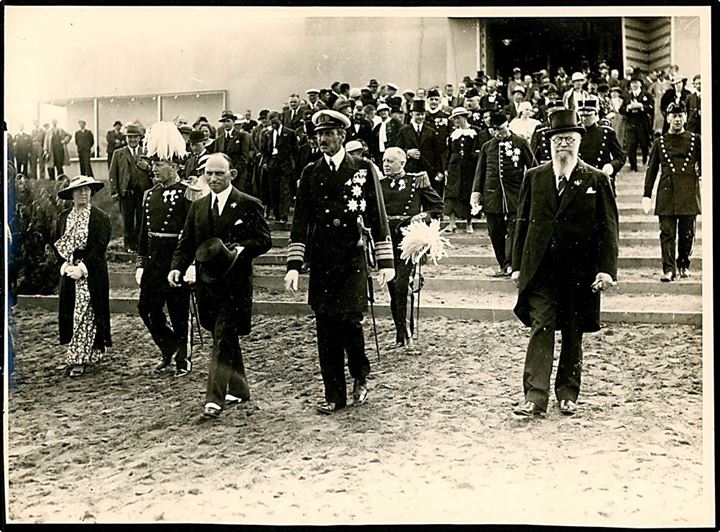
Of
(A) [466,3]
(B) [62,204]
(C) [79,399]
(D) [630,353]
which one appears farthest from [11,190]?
(D) [630,353]

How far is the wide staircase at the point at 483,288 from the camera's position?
4.94 metres

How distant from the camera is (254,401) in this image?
15.2ft

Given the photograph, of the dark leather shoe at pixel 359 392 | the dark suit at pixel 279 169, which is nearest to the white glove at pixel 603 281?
the dark leather shoe at pixel 359 392

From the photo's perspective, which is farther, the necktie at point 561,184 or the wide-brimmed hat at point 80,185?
the wide-brimmed hat at point 80,185

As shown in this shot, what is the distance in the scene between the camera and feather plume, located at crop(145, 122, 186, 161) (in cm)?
505

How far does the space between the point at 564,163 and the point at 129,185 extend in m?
3.20

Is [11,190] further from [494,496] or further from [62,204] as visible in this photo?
[494,496]

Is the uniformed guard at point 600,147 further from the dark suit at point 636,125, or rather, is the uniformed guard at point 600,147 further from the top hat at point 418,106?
the dark suit at point 636,125

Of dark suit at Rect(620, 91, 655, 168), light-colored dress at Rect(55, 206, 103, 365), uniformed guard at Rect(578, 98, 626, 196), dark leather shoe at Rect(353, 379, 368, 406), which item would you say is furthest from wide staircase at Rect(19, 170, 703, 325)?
dark suit at Rect(620, 91, 655, 168)

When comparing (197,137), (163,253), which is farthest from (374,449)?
(197,137)

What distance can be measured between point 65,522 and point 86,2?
8.27ft

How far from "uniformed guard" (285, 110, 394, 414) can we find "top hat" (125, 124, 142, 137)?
4.28ft

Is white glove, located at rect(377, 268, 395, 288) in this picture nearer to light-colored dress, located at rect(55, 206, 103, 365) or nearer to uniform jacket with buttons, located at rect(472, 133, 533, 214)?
light-colored dress, located at rect(55, 206, 103, 365)

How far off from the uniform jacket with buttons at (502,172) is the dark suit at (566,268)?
7.98ft
